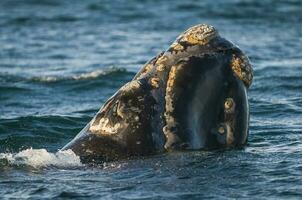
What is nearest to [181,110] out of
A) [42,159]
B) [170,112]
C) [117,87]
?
[170,112]

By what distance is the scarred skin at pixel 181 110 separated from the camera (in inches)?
368

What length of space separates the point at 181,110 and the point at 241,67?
745 millimetres

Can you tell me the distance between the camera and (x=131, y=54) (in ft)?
70.8

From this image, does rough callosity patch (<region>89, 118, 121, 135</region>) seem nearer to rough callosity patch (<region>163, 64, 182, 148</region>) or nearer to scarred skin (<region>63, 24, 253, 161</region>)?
scarred skin (<region>63, 24, 253, 161</region>)

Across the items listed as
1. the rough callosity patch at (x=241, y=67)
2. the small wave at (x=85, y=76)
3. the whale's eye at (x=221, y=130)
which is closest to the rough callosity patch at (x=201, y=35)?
the rough callosity patch at (x=241, y=67)

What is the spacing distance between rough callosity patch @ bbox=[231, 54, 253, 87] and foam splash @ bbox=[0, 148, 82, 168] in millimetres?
1789

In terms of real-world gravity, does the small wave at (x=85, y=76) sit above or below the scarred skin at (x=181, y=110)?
below

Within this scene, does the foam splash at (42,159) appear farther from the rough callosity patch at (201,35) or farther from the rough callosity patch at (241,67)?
the rough callosity patch at (241,67)

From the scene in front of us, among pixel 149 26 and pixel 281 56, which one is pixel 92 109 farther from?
pixel 149 26

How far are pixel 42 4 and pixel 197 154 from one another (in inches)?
903

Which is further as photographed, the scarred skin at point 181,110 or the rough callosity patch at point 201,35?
the rough callosity patch at point 201,35

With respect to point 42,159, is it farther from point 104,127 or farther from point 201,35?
point 201,35

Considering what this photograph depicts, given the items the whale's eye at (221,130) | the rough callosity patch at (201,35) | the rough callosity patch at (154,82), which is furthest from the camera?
the rough callosity patch at (201,35)

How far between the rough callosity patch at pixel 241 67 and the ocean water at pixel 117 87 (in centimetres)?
77
